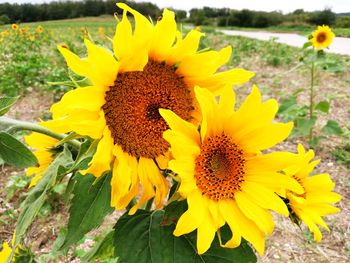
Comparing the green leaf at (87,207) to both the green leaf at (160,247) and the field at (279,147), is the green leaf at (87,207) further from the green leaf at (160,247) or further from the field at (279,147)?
the field at (279,147)

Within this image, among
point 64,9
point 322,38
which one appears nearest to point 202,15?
point 64,9

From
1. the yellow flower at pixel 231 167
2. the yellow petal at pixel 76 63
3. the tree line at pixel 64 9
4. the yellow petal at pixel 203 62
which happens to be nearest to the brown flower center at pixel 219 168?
the yellow flower at pixel 231 167

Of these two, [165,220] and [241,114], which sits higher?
[241,114]

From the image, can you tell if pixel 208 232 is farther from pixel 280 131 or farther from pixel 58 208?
pixel 58 208

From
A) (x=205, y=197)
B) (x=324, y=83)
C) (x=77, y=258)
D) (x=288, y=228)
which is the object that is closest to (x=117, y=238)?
(x=205, y=197)

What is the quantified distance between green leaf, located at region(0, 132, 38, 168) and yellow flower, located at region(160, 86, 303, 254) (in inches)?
11.7

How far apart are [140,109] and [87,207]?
0.81ft

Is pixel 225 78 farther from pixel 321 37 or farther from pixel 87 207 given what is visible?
pixel 321 37

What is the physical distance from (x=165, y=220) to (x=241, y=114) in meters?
0.25

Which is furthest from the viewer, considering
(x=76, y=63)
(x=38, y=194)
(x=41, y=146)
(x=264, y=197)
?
(x=41, y=146)

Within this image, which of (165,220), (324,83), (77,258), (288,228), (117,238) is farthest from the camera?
(324,83)

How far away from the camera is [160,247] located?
93 centimetres

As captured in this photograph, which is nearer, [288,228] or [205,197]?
[205,197]

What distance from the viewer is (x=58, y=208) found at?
2.77m
